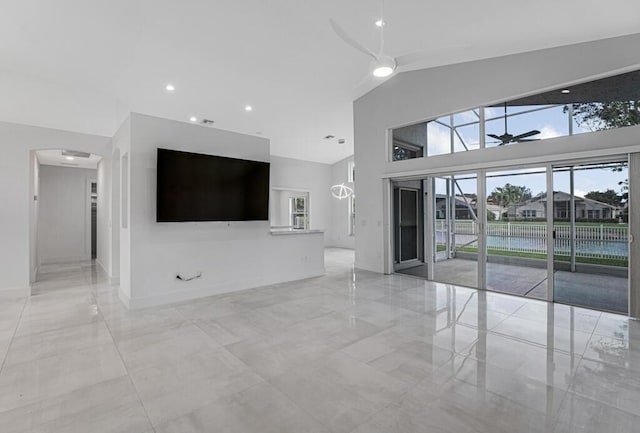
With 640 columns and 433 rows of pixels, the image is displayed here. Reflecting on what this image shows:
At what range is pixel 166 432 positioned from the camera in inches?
72.2

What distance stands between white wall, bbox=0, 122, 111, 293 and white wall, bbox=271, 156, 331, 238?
21.3ft

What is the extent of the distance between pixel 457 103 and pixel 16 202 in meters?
7.70

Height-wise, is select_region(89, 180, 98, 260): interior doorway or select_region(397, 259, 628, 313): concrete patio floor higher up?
select_region(89, 180, 98, 260): interior doorway

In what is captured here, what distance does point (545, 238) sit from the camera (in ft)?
15.5

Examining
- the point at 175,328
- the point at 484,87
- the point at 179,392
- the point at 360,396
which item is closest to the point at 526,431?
the point at 360,396

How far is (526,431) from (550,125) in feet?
14.5

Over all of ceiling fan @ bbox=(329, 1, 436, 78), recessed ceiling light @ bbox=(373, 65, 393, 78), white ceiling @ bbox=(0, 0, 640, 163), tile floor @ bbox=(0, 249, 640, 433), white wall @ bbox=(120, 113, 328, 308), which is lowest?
tile floor @ bbox=(0, 249, 640, 433)

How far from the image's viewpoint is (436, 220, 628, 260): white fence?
4121 mm

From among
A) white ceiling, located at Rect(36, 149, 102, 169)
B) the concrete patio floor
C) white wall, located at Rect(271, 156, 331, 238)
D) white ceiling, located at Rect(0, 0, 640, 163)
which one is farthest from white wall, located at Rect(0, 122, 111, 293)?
the concrete patio floor

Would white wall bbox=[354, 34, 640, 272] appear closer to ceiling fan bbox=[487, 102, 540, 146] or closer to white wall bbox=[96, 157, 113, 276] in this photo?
ceiling fan bbox=[487, 102, 540, 146]

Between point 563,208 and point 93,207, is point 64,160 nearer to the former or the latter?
point 93,207

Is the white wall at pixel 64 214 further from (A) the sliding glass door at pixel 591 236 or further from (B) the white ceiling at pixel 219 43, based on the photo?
(A) the sliding glass door at pixel 591 236

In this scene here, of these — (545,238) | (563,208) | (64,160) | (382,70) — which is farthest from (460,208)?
(64,160)

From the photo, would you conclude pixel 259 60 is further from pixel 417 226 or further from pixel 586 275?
pixel 586 275
